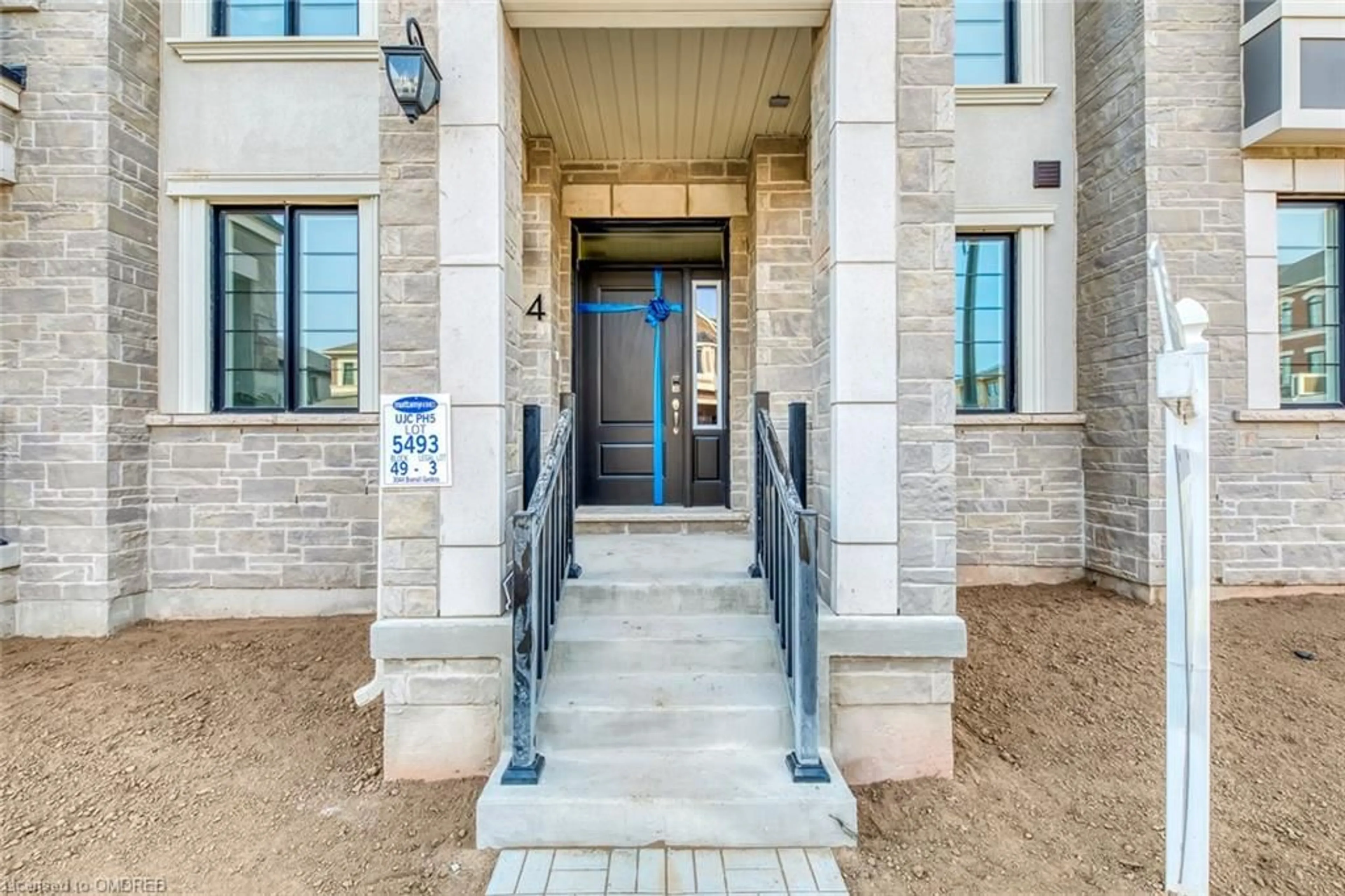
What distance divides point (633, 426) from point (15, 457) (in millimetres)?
3958

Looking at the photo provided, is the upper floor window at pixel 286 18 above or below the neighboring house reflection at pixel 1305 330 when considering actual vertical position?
above

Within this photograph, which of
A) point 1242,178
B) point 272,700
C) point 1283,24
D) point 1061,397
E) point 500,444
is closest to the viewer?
point 500,444

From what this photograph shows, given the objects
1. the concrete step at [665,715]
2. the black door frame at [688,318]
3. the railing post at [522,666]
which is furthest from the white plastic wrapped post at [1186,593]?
the black door frame at [688,318]

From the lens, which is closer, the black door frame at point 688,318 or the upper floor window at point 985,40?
the black door frame at point 688,318

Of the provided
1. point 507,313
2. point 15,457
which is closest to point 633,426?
point 507,313

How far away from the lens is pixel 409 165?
2.70m

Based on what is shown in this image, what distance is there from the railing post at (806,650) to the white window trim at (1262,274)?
12.8 ft

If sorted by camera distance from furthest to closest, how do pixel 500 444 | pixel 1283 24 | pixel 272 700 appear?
pixel 1283 24, pixel 272 700, pixel 500 444

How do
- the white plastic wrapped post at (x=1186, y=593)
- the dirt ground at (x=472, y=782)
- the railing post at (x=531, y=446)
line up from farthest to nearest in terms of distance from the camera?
the railing post at (x=531, y=446), the dirt ground at (x=472, y=782), the white plastic wrapped post at (x=1186, y=593)

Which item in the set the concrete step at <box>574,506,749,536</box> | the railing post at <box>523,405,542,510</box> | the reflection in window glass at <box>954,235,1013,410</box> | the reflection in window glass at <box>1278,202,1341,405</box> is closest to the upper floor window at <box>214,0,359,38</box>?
the railing post at <box>523,405,542,510</box>

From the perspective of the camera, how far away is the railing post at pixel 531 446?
3.06 m

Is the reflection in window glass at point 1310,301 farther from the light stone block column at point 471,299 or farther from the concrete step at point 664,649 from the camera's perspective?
the light stone block column at point 471,299

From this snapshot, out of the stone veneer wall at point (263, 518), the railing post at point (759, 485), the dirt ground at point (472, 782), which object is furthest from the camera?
the stone veneer wall at point (263, 518)

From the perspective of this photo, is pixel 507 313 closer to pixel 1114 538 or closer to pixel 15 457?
pixel 15 457
